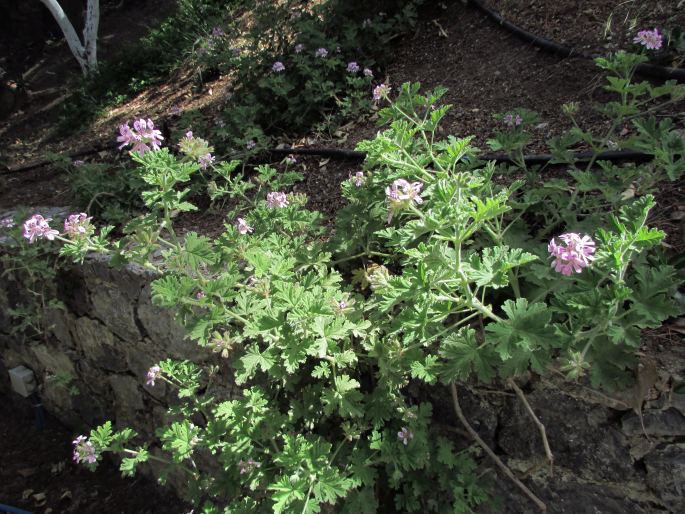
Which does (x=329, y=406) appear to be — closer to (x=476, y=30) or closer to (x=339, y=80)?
(x=339, y=80)

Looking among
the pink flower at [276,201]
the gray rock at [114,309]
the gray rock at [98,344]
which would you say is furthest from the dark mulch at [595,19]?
the gray rock at [98,344]

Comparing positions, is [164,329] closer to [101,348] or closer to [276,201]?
[101,348]

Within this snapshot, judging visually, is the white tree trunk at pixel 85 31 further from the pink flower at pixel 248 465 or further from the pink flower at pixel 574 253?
the pink flower at pixel 574 253

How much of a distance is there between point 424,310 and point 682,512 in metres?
0.99

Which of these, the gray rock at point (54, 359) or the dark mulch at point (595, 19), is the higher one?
the dark mulch at point (595, 19)

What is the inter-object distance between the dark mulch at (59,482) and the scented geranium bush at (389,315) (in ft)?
3.92

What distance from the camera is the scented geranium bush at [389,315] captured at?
1480mm

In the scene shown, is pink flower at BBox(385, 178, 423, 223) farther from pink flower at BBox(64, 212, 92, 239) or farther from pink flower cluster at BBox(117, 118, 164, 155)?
pink flower at BBox(64, 212, 92, 239)

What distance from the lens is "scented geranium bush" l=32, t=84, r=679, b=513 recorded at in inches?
58.3

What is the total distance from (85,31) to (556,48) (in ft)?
21.9

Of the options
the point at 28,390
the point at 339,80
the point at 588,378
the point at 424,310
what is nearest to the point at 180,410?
the point at 424,310

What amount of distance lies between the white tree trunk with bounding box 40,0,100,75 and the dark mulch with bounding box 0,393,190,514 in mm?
5382

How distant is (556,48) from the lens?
317 centimetres

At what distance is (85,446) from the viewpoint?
2.35 metres
